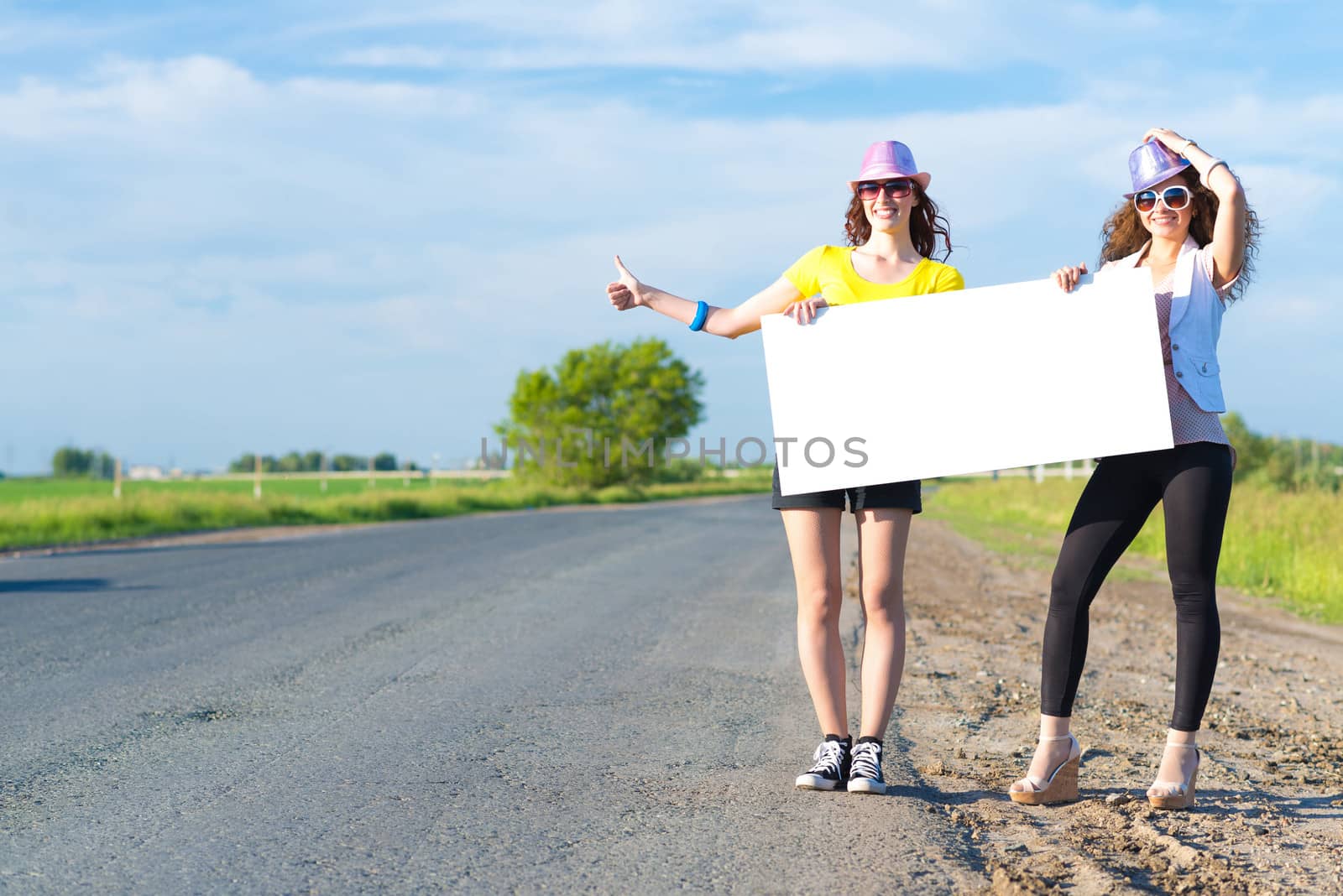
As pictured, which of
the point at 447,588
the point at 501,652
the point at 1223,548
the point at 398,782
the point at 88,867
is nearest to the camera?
the point at 88,867

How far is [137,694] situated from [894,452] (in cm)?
398

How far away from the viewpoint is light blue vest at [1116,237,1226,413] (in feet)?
12.0

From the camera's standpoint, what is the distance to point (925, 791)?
3.88 m

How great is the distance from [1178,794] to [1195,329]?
56.0 inches

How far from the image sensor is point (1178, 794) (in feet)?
11.9

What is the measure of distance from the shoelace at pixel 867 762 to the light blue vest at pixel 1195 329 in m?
1.49

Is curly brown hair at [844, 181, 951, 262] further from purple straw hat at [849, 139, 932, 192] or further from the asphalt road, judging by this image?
the asphalt road

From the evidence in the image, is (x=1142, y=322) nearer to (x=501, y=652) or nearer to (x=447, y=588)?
(x=501, y=652)

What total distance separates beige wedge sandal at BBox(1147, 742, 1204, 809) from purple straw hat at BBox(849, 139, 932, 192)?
6.45ft

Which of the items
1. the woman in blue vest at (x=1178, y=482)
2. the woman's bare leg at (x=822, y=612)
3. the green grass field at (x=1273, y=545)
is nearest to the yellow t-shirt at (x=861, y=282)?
the woman in blue vest at (x=1178, y=482)

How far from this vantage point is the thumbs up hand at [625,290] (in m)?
4.06

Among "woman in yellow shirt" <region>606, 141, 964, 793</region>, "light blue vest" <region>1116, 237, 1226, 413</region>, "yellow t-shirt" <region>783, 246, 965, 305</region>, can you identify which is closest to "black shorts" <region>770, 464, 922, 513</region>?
"woman in yellow shirt" <region>606, 141, 964, 793</region>

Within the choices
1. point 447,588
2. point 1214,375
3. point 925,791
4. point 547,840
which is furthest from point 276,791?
point 447,588

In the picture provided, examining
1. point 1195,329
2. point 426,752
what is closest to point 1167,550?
point 1195,329
